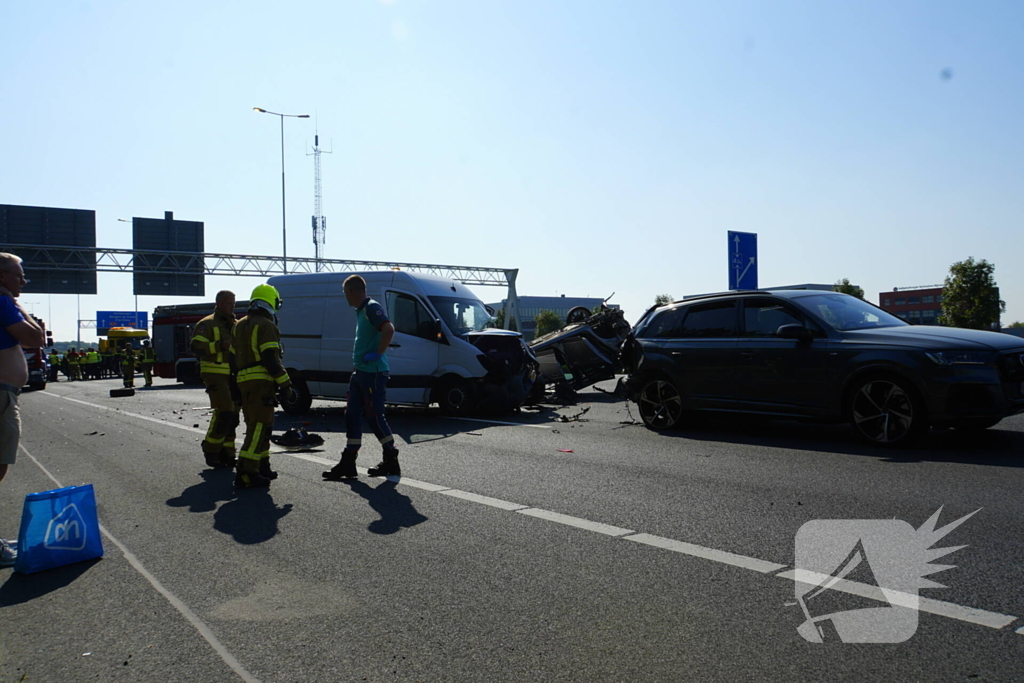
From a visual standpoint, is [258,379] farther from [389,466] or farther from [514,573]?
[514,573]

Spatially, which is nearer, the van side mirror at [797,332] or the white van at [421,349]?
the van side mirror at [797,332]

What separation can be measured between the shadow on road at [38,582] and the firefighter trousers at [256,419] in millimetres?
2272

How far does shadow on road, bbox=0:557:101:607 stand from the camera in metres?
4.11

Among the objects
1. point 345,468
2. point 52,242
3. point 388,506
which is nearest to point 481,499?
point 388,506

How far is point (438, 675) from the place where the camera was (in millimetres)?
2961

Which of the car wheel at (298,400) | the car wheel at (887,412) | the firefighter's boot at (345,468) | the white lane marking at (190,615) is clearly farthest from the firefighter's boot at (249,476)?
the car wheel at (298,400)

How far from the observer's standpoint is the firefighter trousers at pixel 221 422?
27.2 ft

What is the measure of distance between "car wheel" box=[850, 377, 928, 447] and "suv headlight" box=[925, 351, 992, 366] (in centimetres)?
39

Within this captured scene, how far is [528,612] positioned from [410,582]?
775mm

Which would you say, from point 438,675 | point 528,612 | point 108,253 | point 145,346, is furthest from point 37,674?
point 108,253

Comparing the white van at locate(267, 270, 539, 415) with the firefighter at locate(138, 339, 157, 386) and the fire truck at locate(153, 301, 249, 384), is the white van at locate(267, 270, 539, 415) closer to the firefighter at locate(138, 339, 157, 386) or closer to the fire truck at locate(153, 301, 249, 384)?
the firefighter at locate(138, 339, 157, 386)

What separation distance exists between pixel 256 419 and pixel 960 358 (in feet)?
21.6

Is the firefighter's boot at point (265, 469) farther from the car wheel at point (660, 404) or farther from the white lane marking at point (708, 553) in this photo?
the car wheel at point (660, 404)

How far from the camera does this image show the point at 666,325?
10.3m
